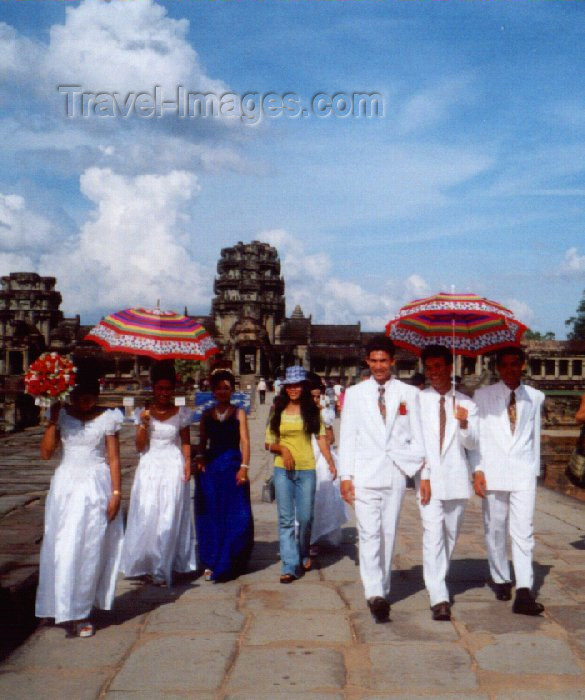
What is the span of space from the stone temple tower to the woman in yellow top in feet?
198

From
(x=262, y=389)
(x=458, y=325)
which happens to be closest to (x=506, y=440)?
(x=458, y=325)

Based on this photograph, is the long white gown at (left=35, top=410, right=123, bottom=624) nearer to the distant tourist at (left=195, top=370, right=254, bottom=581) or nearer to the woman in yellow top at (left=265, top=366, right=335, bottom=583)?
the distant tourist at (left=195, top=370, right=254, bottom=581)

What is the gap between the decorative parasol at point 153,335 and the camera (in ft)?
20.2

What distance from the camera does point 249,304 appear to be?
75.4 metres

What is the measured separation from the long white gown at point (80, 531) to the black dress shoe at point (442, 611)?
2160mm

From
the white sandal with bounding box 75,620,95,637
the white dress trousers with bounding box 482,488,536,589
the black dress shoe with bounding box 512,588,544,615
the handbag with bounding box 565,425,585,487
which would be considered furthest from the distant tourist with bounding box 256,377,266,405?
the white sandal with bounding box 75,620,95,637

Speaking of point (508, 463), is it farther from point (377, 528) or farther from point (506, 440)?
point (377, 528)

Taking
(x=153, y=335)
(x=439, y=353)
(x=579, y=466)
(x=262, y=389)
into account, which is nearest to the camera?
(x=439, y=353)

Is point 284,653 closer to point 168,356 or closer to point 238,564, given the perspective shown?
point 238,564

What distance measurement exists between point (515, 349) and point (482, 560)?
2.32m

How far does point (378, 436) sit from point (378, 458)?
0.50 ft

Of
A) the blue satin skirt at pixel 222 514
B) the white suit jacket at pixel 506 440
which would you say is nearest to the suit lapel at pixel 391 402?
the white suit jacket at pixel 506 440

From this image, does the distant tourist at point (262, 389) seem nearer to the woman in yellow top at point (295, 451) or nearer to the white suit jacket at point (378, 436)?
the woman in yellow top at point (295, 451)

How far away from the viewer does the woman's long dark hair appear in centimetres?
635
